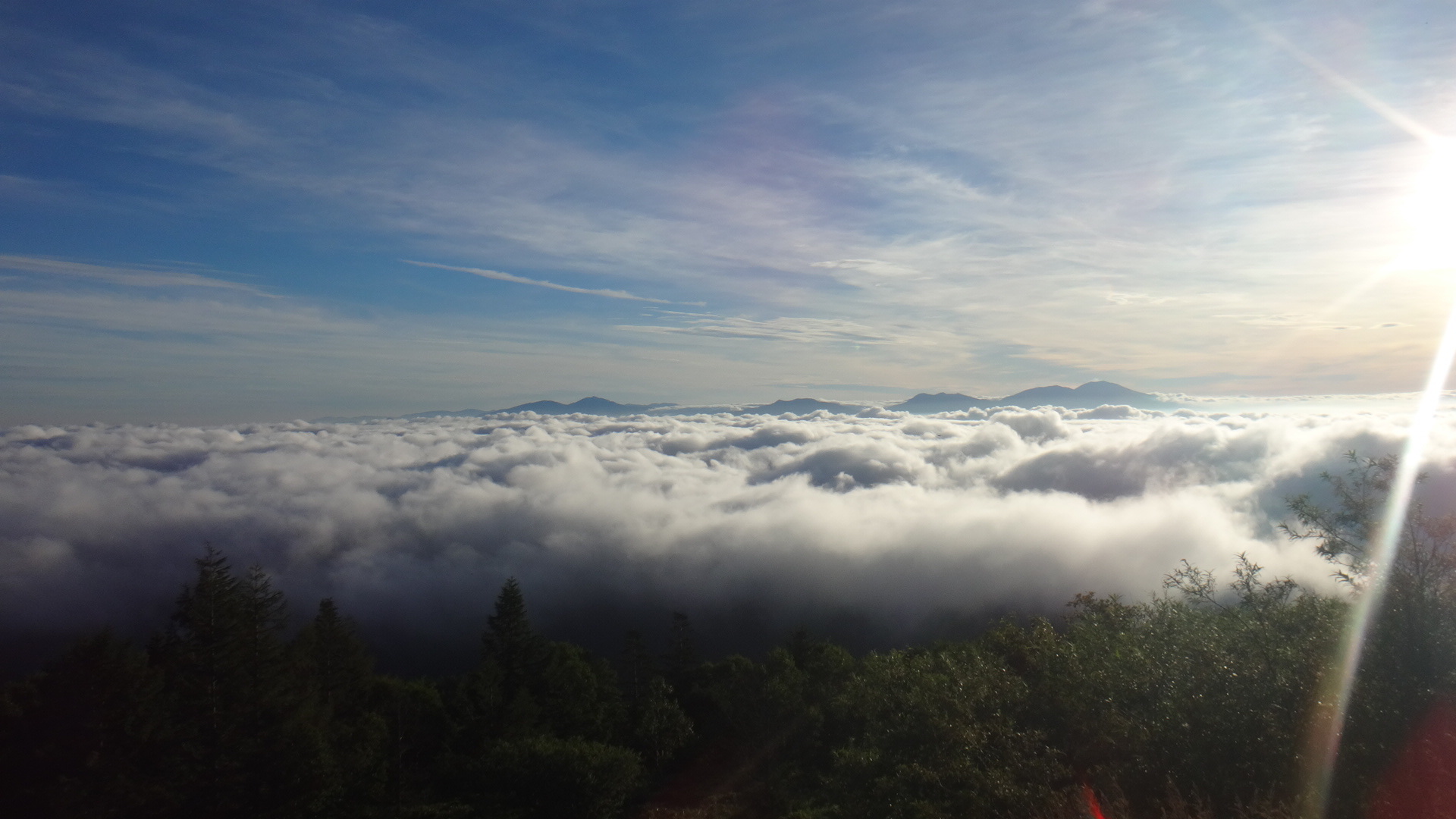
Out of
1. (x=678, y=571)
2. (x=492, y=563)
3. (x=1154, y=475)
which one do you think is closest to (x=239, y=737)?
(x=678, y=571)

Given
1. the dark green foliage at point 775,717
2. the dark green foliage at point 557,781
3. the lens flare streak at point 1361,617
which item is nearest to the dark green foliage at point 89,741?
the dark green foliage at point 775,717

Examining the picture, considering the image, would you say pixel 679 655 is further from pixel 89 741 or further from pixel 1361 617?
pixel 1361 617

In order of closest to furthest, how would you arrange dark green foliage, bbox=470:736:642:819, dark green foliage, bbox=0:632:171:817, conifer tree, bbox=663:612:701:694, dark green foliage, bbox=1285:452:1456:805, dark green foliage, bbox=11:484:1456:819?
dark green foliage, bbox=1285:452:1456:805 < dark green foliage, bbox=11:484:1456:819 < dark green foliage, bbox=0:632:171:817 < dark green foliage, bbox=470:736:642:819 < conifer tree, bbox=663:612:701:694

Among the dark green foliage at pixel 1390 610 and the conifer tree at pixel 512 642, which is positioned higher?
the dark green foliage at pixel 1390 610

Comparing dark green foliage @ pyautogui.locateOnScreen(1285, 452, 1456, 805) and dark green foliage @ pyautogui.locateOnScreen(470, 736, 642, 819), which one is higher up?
dark green foliage @ pyautogui.locateOnScreen(1285, 452, 1456, 805)

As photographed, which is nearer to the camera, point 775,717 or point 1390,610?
point 1390,610

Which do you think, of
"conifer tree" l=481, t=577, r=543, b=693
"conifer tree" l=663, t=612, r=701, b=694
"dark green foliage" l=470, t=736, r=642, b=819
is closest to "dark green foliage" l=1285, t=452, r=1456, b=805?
"dark green foliage" l=470, t=736, r=642, b=819

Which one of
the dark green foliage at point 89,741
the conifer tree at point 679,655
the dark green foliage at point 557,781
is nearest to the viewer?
the dark green foliage at point 89,741

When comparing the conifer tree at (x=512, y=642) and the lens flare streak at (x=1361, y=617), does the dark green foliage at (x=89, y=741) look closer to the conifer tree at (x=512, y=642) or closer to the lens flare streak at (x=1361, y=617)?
the conifer tree at (x=512, y=642)

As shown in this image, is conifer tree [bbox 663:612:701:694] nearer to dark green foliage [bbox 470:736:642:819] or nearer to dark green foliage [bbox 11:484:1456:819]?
dark green foliage [bbox 11:484:1456:819]

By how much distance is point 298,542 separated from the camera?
169 meters

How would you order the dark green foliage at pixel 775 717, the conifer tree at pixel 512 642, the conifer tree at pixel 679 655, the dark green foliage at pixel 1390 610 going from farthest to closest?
the conifer tree at pixel 679 655, the conifer tree at pixel 512 642, the dark green foliage at pixel 775 717, the dark green foliage at pixel 1390 610

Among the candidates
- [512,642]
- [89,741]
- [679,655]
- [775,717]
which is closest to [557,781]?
[775,717]

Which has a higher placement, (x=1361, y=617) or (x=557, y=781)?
(x=1361, y=617)
